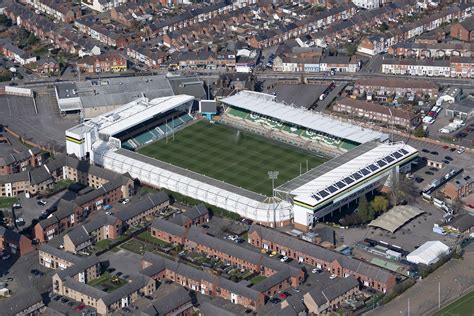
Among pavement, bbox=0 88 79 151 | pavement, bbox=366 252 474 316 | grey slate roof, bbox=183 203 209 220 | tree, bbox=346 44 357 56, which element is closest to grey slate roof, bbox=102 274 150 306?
grey slate roof, bbox=183 203 209 220

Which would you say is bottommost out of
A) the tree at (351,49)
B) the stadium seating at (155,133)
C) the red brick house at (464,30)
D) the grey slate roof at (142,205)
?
the grey slate roof at (142,205)

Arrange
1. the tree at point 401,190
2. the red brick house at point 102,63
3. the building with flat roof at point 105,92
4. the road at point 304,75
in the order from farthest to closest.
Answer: the red brick house at point 102,63
the road at point 304,75
the building with flat roof at point 105,92
the tree at point 401,190

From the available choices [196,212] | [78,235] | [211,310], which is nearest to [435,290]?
[211,310]

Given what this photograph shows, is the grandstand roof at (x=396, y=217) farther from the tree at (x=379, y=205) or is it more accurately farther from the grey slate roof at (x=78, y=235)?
the grey slate roof at (x=78, y=235)

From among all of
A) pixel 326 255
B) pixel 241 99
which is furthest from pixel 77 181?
pixel 326 255

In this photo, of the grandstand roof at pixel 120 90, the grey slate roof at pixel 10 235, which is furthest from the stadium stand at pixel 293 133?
the grey slate roof at pixel 10 235

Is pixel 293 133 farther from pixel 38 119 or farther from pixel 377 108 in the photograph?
pixel 38 119

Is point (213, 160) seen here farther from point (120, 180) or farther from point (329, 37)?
point (329, 37)
